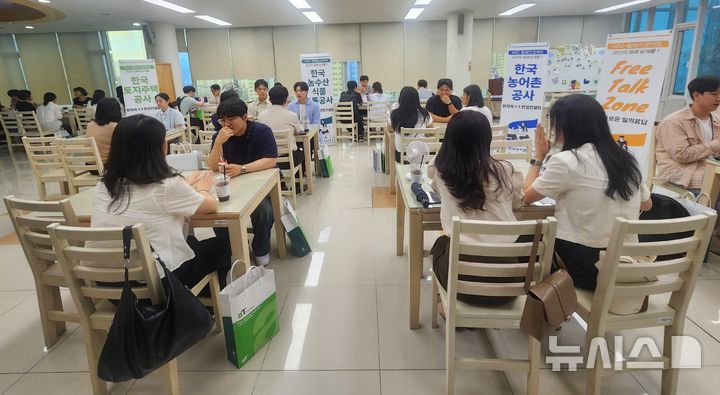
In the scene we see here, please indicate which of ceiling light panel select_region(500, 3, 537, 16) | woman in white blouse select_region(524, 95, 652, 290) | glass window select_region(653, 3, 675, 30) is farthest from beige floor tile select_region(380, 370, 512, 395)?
glass window select_region(653, 3, 675, 30)

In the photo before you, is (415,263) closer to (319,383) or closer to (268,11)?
(319,383)

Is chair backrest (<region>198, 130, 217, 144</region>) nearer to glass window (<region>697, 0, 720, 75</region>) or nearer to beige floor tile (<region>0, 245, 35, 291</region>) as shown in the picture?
beige floor tile (<region>0, 245, 35, 291</region>)

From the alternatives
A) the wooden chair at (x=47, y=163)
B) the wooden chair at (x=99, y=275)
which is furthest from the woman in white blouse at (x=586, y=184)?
the wooden chair at (x=47, y=163)

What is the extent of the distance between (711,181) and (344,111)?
5.75 meters

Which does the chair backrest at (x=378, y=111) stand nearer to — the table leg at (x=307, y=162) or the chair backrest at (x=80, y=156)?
the table leg at (x=307, y=162)

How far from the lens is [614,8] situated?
8984 millimetres

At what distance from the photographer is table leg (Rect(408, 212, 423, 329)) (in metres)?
1.93

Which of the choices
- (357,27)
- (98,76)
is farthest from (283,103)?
(98,76)

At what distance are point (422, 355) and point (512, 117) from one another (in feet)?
12.2

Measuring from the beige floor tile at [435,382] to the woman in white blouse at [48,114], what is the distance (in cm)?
920

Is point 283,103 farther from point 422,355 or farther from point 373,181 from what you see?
point 422,355

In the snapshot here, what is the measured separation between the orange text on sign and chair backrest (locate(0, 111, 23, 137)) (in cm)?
989

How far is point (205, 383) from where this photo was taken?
1790 millimetres

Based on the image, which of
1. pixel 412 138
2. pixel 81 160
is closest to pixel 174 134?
pixel 81 160
